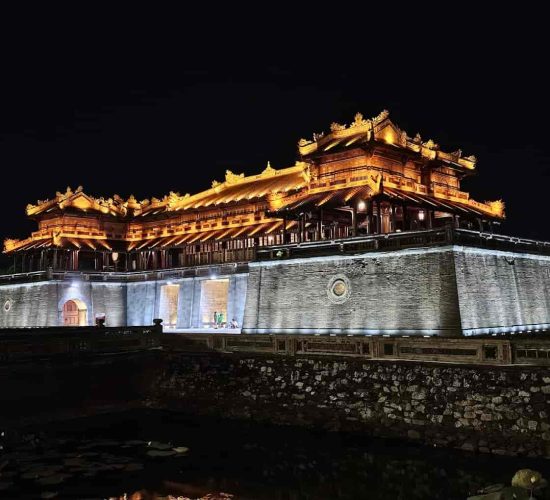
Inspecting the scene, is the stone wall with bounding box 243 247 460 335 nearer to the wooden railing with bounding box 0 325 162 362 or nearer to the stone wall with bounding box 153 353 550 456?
the stone wall with bounding box 153 353 550 456

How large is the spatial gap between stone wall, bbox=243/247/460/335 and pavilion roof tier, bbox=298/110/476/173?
8.26 m

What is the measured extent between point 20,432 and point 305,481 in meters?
12.2

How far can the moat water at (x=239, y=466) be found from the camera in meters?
18.9

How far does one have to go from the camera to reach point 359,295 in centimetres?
3120

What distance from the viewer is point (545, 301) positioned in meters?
34.3

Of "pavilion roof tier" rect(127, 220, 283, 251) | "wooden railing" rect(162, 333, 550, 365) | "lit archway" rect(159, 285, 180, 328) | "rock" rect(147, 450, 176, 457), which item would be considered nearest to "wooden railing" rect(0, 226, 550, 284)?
"pavilion roof tier" rect(127, 220, 283, 251)

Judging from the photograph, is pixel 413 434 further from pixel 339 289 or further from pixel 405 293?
pixel 339 289

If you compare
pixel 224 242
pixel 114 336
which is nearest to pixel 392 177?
pixel 224 242

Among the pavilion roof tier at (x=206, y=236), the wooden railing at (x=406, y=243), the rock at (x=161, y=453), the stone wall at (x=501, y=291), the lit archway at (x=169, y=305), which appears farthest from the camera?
the lit archway at (x=169, y=305)

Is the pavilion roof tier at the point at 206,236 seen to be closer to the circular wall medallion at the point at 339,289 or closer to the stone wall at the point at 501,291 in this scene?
the circular wall medallion at the point at 339,289

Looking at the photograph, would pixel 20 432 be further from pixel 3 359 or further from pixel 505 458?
pixel 505 458

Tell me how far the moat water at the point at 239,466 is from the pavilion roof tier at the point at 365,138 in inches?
728

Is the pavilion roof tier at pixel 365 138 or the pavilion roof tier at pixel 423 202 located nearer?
the pavilion roof tier at pixel 423 202

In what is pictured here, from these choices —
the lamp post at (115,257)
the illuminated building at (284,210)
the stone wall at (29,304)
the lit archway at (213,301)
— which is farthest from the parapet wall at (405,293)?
the lamp post at (115,257)
